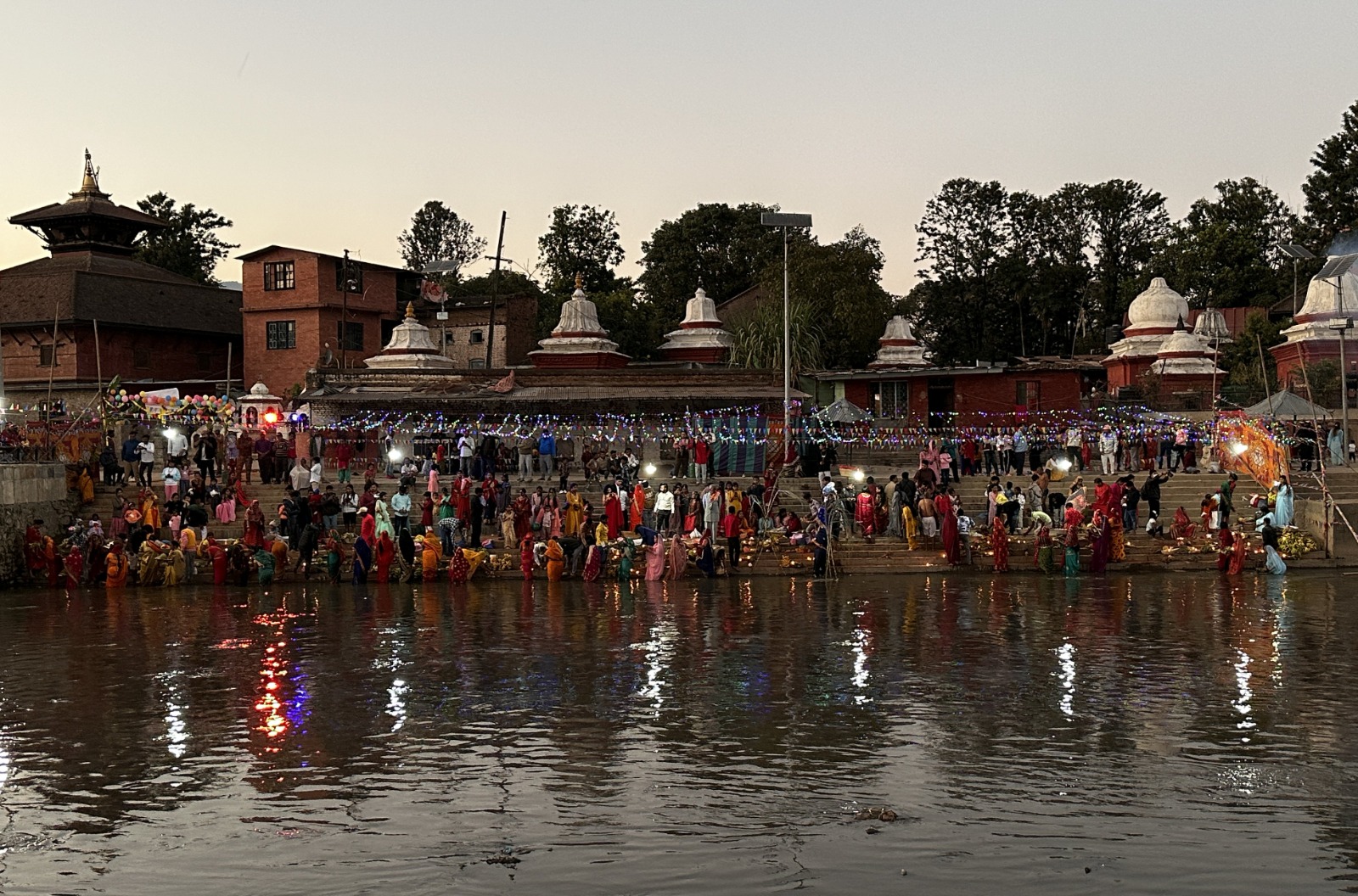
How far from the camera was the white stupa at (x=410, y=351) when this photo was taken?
138 feet

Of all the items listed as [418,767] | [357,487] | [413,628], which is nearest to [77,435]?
[357,487]

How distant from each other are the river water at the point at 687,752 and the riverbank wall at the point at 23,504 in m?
6.02

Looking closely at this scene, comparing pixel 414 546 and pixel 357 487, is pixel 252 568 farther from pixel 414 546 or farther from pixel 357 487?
pixel 357 487

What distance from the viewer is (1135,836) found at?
8.74m

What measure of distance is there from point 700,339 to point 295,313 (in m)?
13.2

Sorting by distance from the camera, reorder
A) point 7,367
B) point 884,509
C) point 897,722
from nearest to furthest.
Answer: point 897,722 → point 884,509 → point 7,367

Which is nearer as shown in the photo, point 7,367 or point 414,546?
point 414,546

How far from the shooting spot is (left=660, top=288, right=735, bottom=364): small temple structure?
45.2 meters

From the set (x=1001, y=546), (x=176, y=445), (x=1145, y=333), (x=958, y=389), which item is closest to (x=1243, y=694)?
(x=1001, y=546)

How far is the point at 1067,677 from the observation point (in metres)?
14.2

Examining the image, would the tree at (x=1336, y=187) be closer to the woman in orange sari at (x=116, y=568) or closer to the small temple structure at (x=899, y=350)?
the small temple structure at (x=899, y=350)

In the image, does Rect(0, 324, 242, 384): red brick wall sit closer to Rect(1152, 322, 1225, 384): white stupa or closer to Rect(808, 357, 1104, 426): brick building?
Rect(808, 357, 1104, 426): brick building

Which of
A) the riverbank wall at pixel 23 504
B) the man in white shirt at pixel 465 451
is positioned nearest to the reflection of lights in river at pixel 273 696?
the riverbank wall at pixel 23 504

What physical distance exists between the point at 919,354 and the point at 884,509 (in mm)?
18757
